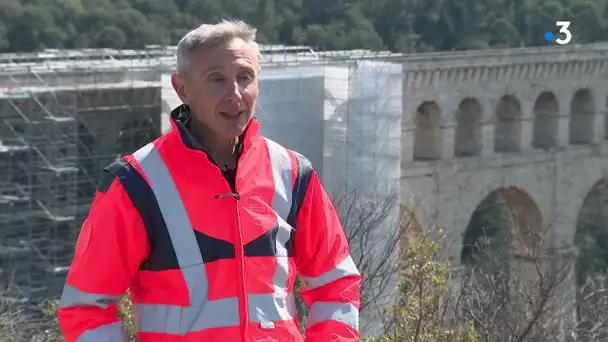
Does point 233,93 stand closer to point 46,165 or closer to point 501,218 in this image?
point 46,165

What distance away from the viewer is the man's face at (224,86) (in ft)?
6.97

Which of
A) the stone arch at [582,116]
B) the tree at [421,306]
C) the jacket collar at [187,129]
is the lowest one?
the tree at [421,306]

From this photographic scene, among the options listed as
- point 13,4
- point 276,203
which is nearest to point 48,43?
point 13,4

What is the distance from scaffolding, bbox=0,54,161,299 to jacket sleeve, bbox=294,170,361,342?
9695 millimetres

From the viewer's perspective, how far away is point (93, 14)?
2469 centimetres

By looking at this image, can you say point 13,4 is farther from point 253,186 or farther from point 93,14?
point 253,186

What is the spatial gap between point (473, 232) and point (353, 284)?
2086 cm

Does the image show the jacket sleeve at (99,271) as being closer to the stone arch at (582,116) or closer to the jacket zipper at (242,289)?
the jacket zipper at (242,289)

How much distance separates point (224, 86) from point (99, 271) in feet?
1.17

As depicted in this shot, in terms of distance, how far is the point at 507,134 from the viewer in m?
21.9

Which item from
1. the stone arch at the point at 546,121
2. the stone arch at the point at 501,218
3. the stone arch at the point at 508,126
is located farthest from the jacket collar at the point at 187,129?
the stone arch at the point at 546,121

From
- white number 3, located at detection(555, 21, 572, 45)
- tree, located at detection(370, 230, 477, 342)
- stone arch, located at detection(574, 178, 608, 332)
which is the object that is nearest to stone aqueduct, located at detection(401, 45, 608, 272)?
stone arch, located at detection(574, 178, 608, 332)

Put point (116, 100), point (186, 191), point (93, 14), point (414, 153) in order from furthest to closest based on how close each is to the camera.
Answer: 1. point (93, 14)
2. point (414, 153)
3. point (116, 100)
4. point (186, 191)

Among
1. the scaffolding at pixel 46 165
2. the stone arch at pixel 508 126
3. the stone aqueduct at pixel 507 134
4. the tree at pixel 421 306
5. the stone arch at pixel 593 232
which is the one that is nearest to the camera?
the tree at pixel 421 306
